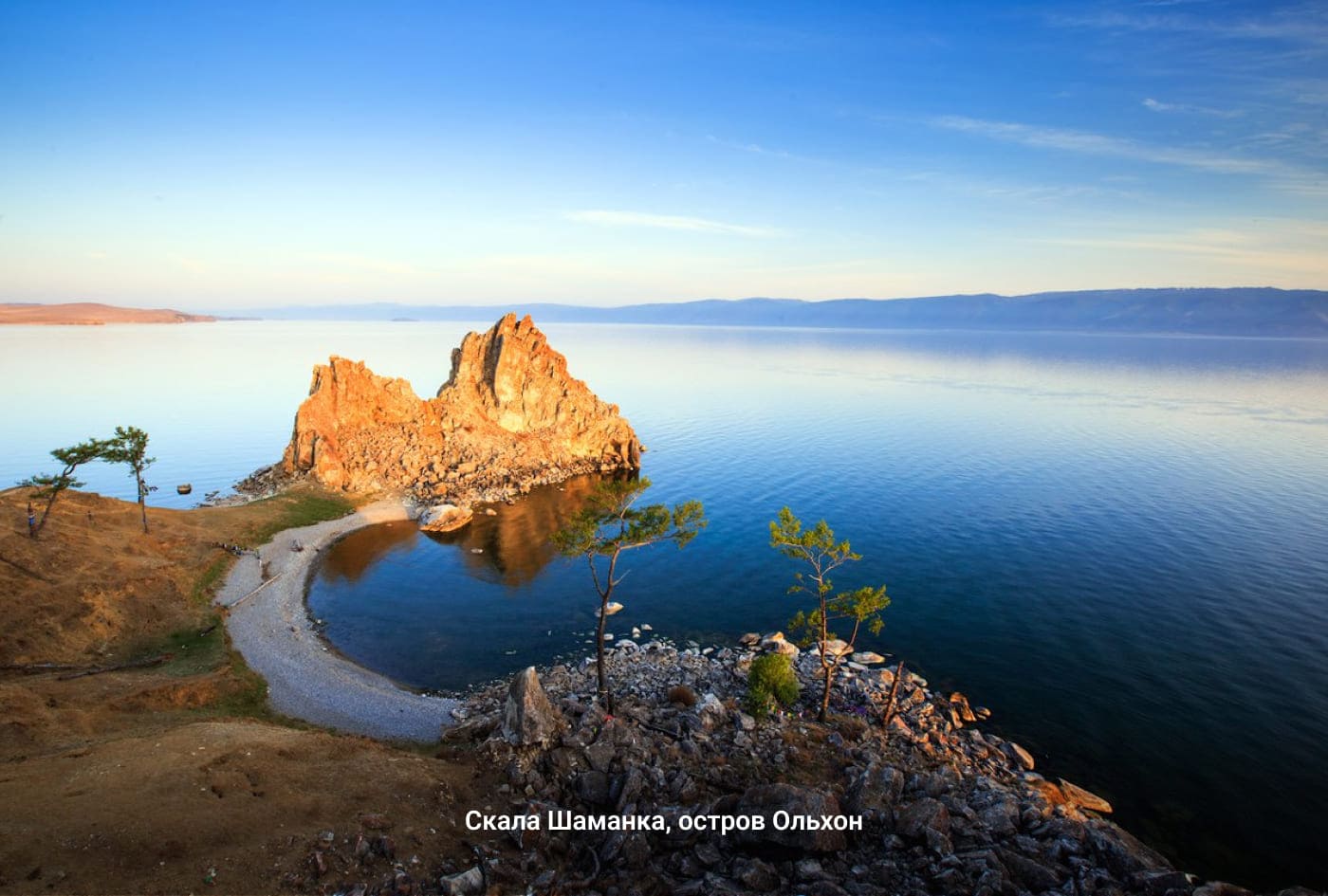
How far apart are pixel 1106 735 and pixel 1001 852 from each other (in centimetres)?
2014

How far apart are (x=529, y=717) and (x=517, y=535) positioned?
44.4 meters

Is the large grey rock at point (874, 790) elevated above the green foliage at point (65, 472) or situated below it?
below

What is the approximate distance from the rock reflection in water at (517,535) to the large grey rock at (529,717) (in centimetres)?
2923

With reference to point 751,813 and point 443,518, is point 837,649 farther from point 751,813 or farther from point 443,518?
point 443,518

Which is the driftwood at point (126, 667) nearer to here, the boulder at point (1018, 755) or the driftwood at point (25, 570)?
the driftwood at point (25, 570)

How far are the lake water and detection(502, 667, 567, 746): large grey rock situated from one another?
1508 cm

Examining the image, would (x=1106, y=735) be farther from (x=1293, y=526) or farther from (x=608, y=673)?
(x=1293, y=526)

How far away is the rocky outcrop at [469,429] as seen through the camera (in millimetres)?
83500

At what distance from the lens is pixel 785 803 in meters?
23.8

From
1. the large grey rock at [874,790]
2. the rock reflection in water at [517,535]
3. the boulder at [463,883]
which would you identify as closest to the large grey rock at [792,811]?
the large grey rock at [874,790]

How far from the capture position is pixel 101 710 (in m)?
32.2

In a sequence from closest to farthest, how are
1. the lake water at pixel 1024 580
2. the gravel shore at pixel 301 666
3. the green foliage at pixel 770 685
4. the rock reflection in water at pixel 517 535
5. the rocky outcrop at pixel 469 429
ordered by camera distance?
the lake water at pixel 1024 580 → the green foliage at pixel 770 685 → the gravel shore at pixel 301 666 → the rock reflection in water at pixel 517 535 → the rocky outcrop at pixel 469 429

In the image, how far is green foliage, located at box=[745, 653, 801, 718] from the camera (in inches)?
1372

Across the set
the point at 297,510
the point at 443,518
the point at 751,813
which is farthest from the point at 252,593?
the point at 751,813
